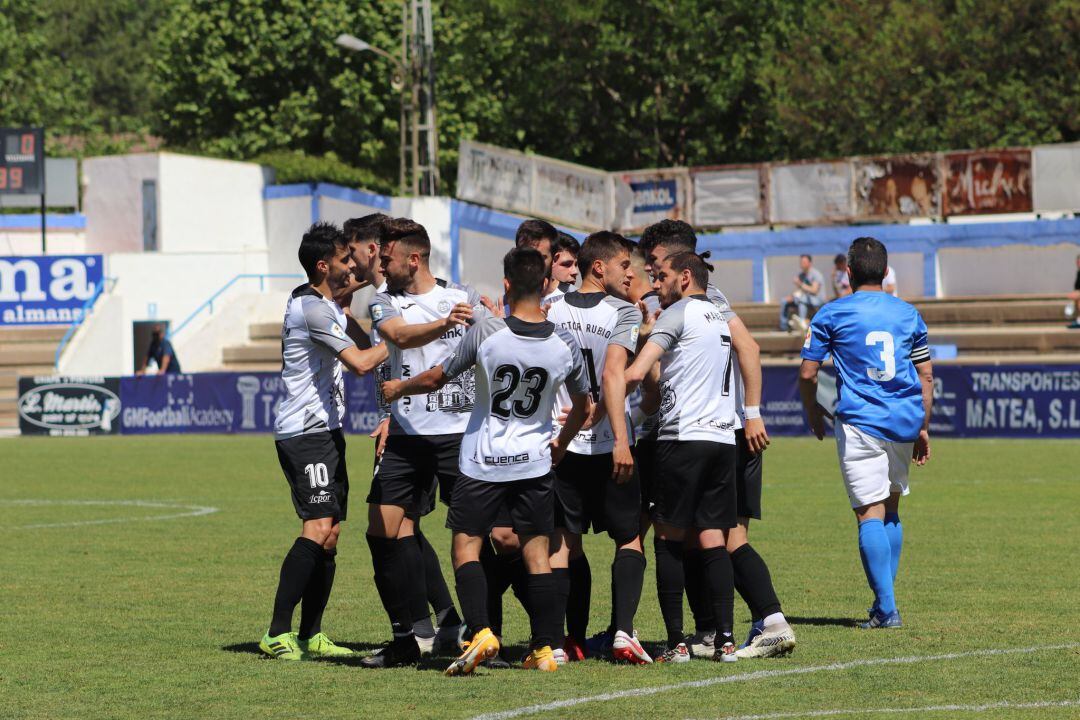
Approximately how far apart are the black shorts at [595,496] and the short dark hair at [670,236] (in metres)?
1.18

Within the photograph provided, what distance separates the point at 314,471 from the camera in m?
8.26

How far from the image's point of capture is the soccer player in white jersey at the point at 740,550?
808 centimetres

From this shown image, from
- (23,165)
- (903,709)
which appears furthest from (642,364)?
(23,165)

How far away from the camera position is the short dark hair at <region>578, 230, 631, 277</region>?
8.12 meters

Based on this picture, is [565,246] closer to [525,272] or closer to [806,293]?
[525,272]

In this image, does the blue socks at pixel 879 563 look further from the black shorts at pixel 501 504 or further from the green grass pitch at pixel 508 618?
the black shorts at pixel 501 504

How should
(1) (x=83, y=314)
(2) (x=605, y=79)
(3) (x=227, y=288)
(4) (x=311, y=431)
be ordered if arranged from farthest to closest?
(2) (x=605, y=79) → (3) (x=227, y=288) → (1) (x=83, y=314) → (4) (x=311, y=431)

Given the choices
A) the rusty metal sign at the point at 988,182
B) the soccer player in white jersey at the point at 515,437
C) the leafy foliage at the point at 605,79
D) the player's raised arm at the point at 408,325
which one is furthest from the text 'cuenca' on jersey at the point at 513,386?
the leafy foliage at the point at 605,79

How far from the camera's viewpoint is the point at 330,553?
27.8 feet

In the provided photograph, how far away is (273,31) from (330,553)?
51.0 m

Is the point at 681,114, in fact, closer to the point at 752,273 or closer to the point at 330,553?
the point at 752,273

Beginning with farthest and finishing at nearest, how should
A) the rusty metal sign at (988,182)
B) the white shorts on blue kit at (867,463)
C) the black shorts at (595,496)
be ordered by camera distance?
1. the rusty metal sign at (988,182)
2. the white shorts on blue kit at (867,463)
3. the black shorts at (595,496)

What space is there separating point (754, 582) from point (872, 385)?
152cm

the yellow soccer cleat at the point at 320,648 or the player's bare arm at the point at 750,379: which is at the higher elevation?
the player's bare arm at the point at 750,379
